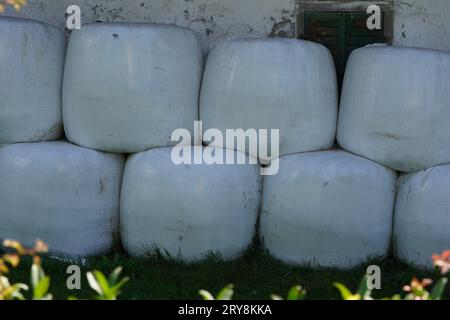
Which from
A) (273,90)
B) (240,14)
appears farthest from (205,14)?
(273,90)

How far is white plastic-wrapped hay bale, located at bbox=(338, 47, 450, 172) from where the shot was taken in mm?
3830

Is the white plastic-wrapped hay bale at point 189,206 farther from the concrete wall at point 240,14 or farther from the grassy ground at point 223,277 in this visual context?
the concrete wall at point 240,14

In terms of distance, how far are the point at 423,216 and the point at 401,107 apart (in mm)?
448

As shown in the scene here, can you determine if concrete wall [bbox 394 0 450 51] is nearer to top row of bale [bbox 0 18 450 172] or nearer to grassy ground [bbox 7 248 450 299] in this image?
top row of bale [bbox 0 18 450 172]

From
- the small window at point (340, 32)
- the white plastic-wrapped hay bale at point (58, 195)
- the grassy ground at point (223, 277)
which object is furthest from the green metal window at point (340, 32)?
the white plastic-wrapped hay bale at point (58, 195)

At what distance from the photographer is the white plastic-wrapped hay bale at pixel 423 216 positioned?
3832mm

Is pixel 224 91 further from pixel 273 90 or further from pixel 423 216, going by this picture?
pixel 423 216

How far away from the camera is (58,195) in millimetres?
3969

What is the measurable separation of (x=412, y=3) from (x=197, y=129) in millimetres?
1133

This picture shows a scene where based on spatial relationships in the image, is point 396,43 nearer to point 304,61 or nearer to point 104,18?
point 304,61

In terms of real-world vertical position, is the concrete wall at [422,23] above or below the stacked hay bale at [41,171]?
above

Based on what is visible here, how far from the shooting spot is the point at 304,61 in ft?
12.9

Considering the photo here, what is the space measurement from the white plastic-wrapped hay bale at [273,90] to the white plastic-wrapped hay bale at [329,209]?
0.44 feet

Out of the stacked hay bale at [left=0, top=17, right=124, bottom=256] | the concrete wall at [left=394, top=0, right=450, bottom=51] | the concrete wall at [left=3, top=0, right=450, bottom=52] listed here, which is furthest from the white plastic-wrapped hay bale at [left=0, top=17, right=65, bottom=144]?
the concrete wall at [left=394, top=0, right=450, bottom=51]
